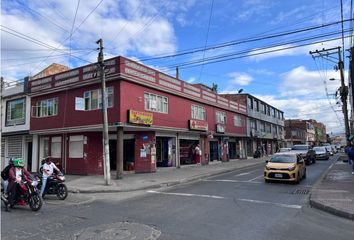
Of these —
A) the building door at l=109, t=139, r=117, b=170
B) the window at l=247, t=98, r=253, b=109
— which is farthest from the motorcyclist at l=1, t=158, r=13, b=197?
the window at l=247, t=98, r=253, b=109

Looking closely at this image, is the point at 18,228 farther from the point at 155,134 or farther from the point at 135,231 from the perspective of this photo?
the point at 155,134

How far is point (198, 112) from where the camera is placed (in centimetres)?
3262

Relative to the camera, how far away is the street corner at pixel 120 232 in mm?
7400

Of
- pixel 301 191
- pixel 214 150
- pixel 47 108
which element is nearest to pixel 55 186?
pixel 301 191

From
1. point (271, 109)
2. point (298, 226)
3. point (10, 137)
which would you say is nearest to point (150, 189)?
point (298, 226)

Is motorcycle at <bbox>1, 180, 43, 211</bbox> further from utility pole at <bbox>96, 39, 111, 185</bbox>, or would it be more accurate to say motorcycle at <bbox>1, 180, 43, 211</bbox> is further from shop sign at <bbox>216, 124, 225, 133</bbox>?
shop sign at <bbox>216, 124, 225, 133</bbox>

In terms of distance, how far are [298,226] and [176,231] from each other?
10.1 ft

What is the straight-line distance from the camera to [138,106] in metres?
23.2

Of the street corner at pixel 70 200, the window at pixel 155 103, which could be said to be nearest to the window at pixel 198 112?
the window at pixel 155 103

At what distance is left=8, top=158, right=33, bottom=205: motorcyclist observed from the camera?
35.5 feet

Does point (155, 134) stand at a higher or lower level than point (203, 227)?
higher

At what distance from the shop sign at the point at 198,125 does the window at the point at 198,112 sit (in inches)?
26.0

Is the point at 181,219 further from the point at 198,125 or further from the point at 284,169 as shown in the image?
the point at 198,125

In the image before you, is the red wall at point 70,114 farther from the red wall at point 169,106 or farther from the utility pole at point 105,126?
the utility pole at point 105,126
